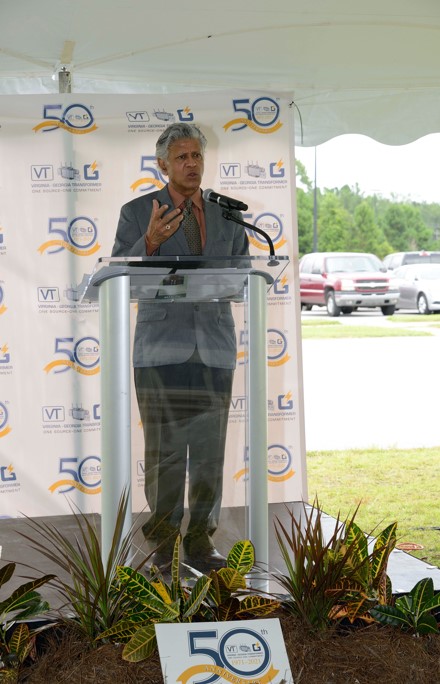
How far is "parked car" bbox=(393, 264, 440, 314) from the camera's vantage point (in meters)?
20.2

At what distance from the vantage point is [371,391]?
14047 millimetres

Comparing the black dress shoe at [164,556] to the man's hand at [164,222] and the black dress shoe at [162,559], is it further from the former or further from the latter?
the man's hand at [164,222]

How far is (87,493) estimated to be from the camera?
461 cm

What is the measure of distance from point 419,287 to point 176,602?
19.2m

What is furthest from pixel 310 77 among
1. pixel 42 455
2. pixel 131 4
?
pixel 42 455

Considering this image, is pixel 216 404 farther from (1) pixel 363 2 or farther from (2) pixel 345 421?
(2) pixel 345 421

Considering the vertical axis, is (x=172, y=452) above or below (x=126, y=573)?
above

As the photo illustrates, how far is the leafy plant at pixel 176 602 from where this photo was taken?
1.86 m

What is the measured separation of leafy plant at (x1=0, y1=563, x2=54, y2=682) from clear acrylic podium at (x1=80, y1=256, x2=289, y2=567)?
41 centimetres

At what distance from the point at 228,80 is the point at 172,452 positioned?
291 cm

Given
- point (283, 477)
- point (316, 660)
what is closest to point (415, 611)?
point (316, 660)

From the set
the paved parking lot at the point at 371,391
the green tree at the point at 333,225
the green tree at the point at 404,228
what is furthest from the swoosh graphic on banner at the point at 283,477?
the green tree at the point at 404,228

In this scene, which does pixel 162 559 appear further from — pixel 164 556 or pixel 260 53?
pixel 260 53

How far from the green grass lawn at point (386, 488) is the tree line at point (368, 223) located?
15.4 m
